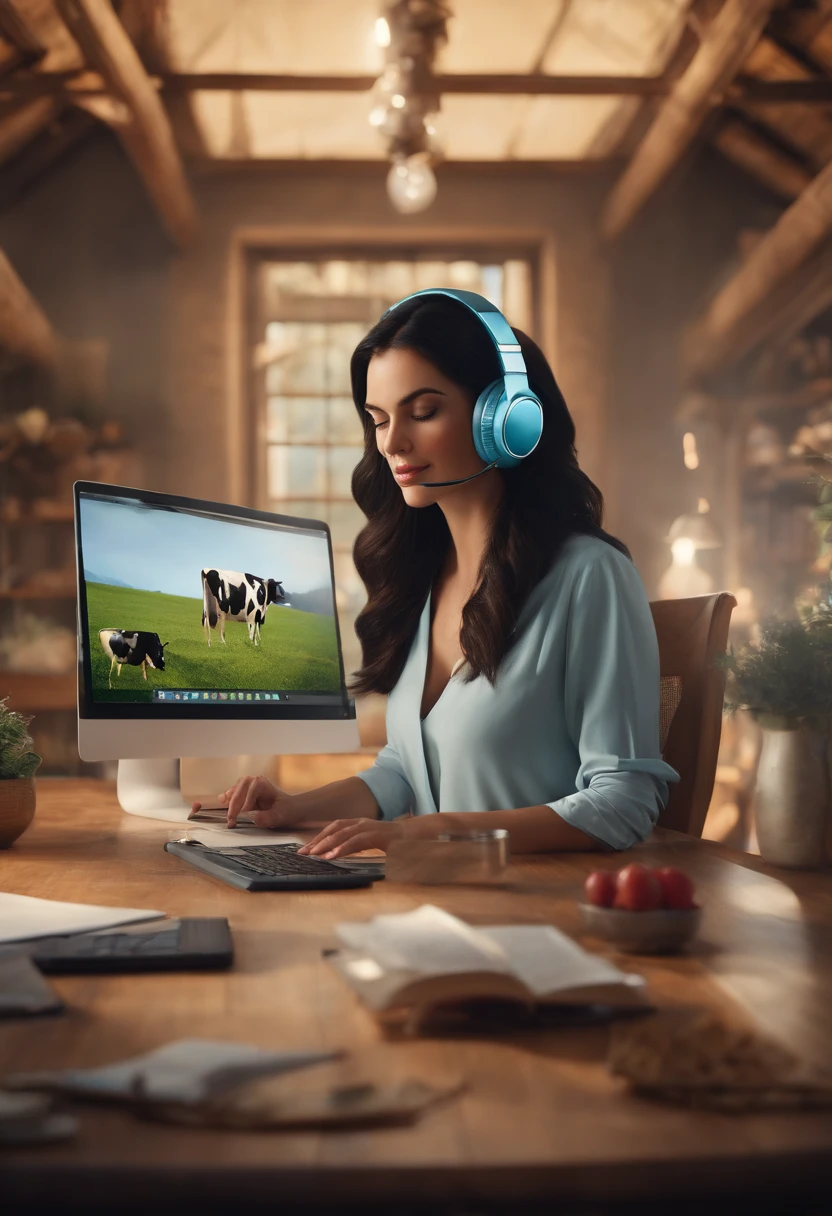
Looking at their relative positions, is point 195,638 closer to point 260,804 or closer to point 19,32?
point 260,804

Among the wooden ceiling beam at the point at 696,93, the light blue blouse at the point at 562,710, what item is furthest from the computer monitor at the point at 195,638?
the wooden ceiling beam at the point at 696,93

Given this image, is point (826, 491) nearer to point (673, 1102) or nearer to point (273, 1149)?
point (673, 1102)

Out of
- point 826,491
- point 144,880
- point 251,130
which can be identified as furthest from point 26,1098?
point 251,130

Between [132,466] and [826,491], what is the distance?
16.6ft

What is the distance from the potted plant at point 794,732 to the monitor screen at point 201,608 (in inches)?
33.5

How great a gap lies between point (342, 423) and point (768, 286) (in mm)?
2373

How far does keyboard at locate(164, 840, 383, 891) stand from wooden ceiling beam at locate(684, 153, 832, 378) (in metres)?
4.09

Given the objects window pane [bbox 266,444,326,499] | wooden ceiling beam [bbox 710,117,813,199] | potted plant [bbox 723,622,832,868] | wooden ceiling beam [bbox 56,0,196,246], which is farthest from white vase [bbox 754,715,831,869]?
wooden ceiling beam [bbox 710,117,813,199]

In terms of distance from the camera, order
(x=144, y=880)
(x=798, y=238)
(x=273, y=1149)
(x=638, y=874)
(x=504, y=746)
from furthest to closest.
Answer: (x=798, y=238), (x=504, y=746), (x=144, y=880), (x=638, y=874), (x=273, y=1149)

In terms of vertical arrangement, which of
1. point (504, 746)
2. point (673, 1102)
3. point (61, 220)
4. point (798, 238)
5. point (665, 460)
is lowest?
point (673, 1102)

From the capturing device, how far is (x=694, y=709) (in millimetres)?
1838

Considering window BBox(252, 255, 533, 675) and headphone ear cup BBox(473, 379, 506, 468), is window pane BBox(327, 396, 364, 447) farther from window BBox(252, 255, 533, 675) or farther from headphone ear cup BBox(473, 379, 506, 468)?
headphone ear cup BBox(473, 379, 506, 468)

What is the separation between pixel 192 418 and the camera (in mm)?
6281

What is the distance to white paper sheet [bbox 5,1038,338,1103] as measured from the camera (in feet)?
1.90
